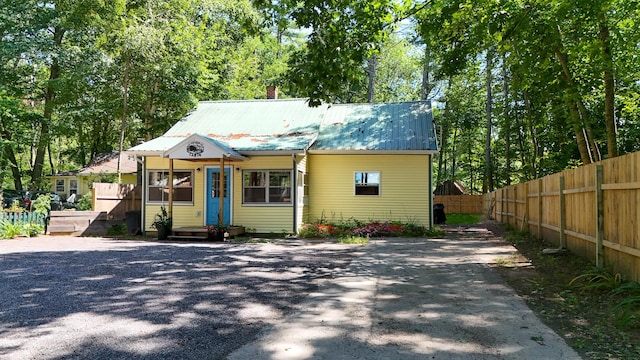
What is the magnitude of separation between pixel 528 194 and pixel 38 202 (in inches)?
616

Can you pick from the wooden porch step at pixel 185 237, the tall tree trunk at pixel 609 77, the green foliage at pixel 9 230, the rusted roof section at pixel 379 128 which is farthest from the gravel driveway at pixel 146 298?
the tall tree trunk at pixel 609 77

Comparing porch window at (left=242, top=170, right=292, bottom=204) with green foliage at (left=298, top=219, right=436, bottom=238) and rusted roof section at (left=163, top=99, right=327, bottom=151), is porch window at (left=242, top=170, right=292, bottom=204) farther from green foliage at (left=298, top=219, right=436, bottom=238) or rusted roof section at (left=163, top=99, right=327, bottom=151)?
green foliage at (left=298, top=219, right=436, bottom=238)

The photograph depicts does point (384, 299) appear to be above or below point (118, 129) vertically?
below

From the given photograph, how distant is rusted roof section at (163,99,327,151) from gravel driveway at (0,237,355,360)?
5.25m

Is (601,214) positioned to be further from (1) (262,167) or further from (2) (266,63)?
(2) (266,63)

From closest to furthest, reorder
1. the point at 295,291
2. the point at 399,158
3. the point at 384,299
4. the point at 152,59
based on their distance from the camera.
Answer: the point at 384,299
the point at 295,291
the point at 399,158
the point at 152,59

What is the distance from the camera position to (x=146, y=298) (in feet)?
18.8

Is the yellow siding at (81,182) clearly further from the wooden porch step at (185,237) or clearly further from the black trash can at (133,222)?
the wooden porch step at (185,237)

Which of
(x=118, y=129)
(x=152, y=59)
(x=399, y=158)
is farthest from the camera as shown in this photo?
(x=118, y=129)

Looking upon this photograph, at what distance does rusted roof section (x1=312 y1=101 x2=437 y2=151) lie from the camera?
51.3 ft

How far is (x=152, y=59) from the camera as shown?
61.3 feet

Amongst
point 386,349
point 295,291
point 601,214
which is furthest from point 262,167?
point 386,349

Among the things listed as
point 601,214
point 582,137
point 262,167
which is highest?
point 582,137

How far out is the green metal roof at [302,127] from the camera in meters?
15.3
